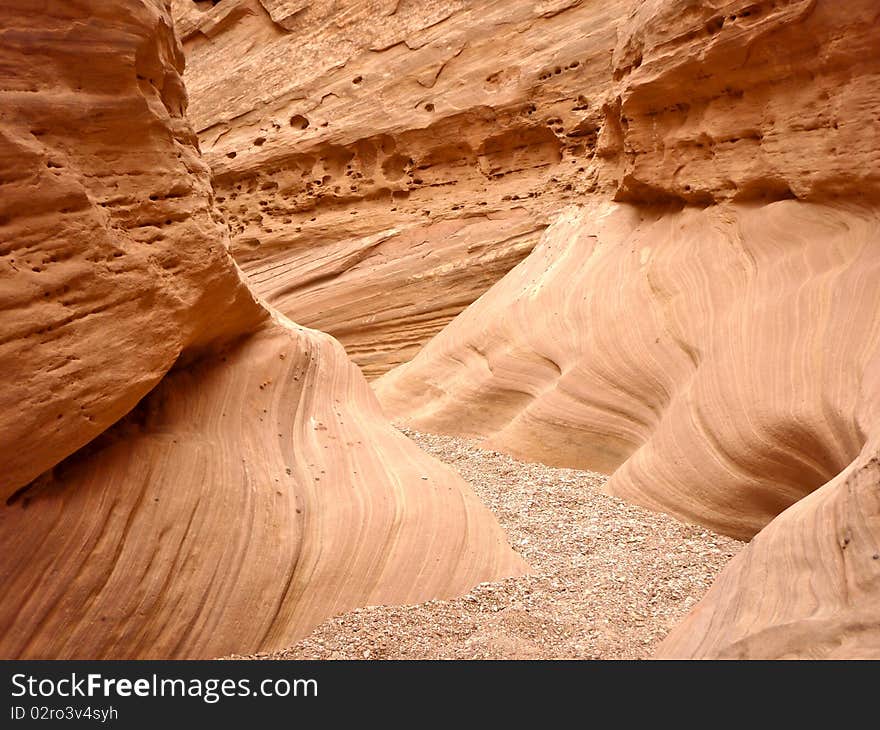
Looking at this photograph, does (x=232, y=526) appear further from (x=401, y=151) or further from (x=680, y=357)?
(x=401, y=151)

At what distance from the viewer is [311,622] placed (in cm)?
267

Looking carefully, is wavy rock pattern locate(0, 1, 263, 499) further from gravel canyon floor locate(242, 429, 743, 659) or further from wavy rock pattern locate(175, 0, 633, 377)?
wavy rock pattern locate(175, 0, 633, 377)

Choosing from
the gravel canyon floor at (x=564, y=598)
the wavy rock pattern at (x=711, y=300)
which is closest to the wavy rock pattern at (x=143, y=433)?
the gravel canyon floor at (x=564, y=598)

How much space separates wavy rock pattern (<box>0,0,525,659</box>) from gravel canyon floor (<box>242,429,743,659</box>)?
0.41ft

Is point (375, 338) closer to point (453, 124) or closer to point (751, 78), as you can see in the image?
point (453, 124)

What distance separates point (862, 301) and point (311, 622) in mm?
2812

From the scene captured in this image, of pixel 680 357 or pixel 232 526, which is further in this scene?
pixel 680 357

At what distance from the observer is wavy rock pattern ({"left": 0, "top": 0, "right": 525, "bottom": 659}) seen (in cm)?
240

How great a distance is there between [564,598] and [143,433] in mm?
1578

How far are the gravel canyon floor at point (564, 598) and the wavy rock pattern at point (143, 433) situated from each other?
4.9 inches

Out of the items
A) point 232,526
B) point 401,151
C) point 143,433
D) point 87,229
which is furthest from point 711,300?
point 401,151

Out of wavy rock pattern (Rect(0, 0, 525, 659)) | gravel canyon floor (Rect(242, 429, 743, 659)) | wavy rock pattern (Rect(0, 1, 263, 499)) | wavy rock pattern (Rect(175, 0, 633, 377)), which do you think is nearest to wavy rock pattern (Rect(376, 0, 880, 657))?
gravel canyon floor (Rect(242, 429, 743, 659))

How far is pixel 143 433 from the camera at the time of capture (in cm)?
288
